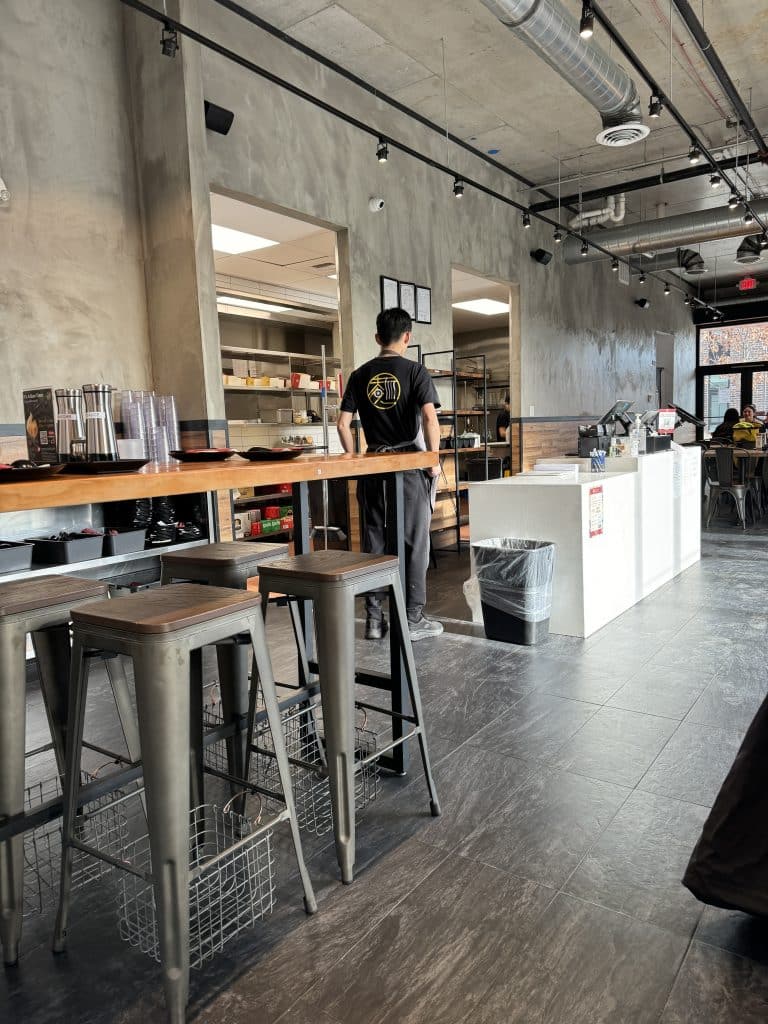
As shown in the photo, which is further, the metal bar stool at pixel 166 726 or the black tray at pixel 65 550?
the black tray at pixel 65 550

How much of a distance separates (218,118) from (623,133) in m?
2.65

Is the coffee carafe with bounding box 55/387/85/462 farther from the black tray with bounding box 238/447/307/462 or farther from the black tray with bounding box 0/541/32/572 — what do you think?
the black tray with bounding box 0/541/32/572

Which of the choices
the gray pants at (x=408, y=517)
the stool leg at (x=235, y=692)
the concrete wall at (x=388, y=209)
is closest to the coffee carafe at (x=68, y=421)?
the stool leg at (x=235, y=692)

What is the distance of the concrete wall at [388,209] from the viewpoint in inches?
179

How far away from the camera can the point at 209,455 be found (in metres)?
1.88

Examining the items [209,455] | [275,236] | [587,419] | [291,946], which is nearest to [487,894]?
[291,946]

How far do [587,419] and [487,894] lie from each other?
28.9ft

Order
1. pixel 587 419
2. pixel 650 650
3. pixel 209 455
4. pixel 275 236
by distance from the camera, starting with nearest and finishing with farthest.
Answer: pixel 209 455
pixel 650 650
pixel 275 236
pixel 587 419

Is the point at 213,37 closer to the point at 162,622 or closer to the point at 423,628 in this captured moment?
the point at 423,628

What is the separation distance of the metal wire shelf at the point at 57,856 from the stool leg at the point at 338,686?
53cm

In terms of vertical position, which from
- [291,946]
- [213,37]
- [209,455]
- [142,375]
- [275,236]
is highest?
[213,37]

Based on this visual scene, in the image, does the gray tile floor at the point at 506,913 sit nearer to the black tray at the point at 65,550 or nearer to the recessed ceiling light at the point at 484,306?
the black tray at the point at 65,550

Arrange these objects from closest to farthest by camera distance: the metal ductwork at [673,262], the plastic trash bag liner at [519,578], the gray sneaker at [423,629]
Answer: the plastic trash bag liner at [519,578], the gray sneaker at [423,629], the metal ductwork at [673,262]

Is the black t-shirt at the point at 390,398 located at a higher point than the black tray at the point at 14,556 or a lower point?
higher
